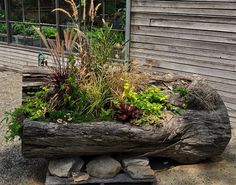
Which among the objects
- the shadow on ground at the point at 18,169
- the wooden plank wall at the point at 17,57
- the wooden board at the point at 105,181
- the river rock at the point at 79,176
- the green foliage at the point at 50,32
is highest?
the green foliage at the point at 50,32

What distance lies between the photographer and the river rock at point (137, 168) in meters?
3.73

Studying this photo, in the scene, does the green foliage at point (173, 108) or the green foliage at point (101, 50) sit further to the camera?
the green foliage at point (101, 50)

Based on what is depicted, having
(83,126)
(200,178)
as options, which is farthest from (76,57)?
(200,178)

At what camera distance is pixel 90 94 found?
12.9 ft

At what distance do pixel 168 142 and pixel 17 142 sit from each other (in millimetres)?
2207

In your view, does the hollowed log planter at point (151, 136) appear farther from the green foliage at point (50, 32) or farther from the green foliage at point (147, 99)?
the green foliage at point (50, 32)

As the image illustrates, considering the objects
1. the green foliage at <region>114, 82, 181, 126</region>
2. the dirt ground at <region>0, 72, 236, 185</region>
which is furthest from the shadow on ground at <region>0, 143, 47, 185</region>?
the green foliage at <region>114, 82, 181, 126</region>

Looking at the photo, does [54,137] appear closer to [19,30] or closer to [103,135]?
[103,135]

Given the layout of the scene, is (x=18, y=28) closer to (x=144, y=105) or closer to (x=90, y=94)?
(x=90, y=94)

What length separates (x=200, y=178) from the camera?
12.9 ft

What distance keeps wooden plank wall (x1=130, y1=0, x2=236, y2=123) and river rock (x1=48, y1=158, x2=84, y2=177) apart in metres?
3.00

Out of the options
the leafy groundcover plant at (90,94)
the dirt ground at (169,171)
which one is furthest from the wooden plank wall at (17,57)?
the leafy groundcover plant at (90,94)

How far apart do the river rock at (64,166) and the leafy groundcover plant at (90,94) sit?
1.40ft

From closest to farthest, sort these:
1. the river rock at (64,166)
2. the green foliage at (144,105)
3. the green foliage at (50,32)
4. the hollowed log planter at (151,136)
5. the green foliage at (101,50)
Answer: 1. the hollowed log planter at (151,136)
2. the river rock at (64,166)
3. the green foliage at (144,105)
4. the green foliage at (101,50)
5. the green foliage at (50,32)
